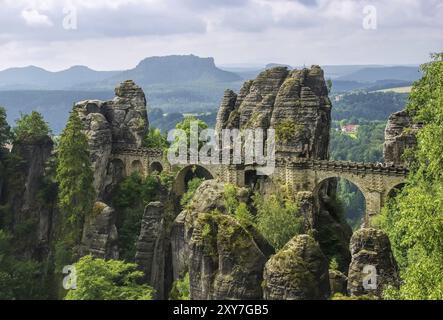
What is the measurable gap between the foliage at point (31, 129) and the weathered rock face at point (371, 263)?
40.6 meters

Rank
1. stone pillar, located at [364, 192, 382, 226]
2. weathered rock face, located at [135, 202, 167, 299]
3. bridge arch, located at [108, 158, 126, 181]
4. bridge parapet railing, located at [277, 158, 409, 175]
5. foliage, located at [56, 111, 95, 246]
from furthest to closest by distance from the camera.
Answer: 1. bridge arch, located at [108, 158, 126, 181]
2. foliage, located at [56, 111, 95, 246]
3. stone pillar, located at [364, 192, 382, 226]
4. bridge parapet railing, located at [277, 158, 409, 175]
5. weathered rock face, located at [135, 202, 167, 299]

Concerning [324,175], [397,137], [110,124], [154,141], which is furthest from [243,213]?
[154,141]

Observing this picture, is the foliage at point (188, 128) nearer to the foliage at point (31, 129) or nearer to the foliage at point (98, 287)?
the foliage at point (31, 129)

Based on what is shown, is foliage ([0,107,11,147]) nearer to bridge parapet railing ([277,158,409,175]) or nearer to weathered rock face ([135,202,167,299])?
weathered rock face ([135,202,167,299])

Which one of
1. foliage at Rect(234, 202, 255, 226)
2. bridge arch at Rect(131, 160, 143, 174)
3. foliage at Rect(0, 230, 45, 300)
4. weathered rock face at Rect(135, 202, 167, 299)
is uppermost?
bridge arch at Rect(131, 160, 143, 174)

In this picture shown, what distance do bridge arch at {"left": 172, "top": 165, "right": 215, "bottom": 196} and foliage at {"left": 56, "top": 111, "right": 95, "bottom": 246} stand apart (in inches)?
394

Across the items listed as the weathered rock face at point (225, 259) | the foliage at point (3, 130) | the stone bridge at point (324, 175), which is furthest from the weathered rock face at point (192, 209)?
the foliage at point (3, 130)

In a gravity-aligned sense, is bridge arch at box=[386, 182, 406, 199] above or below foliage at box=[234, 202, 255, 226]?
above

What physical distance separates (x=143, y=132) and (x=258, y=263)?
43.7 m

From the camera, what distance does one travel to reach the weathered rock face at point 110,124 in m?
57.7

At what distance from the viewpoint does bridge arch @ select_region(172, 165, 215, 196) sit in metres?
58.5

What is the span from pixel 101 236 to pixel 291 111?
20477mm

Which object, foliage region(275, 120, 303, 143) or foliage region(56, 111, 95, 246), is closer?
foliage region(56, 111, 95, 246)

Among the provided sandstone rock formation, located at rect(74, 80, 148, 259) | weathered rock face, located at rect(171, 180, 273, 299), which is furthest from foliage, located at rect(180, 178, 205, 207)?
weathered rock face, located at rect(171, 180, 273, 299)
